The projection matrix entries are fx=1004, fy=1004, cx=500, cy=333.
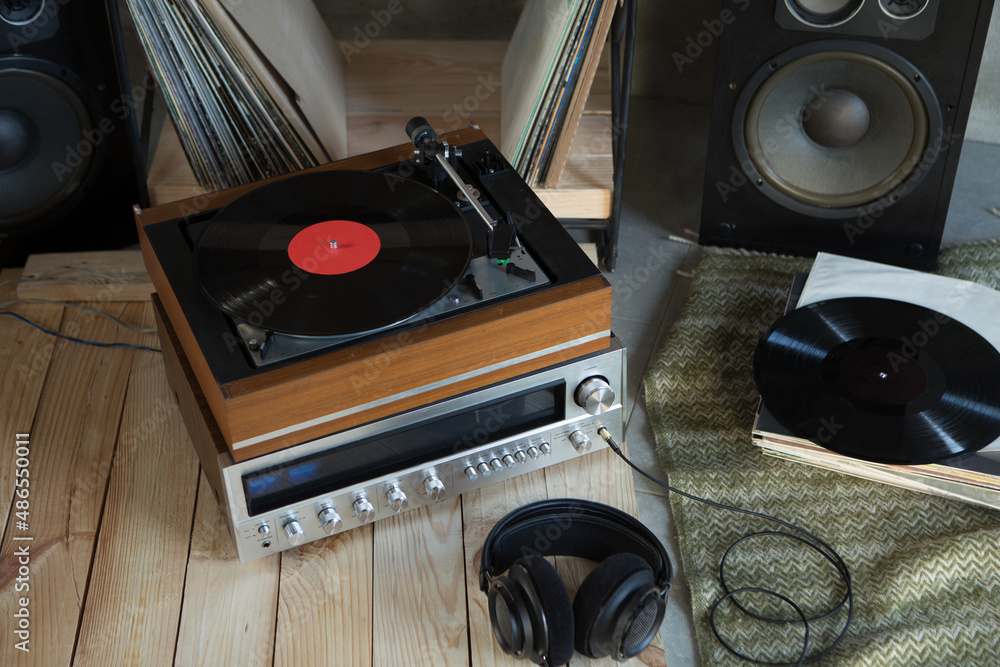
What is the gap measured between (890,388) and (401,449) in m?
0.72

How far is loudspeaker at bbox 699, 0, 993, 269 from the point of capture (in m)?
1.67

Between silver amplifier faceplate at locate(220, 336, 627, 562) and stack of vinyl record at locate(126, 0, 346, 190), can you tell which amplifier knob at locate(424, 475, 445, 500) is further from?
stack of vinyl record at locate(126, 0, 346, 190)

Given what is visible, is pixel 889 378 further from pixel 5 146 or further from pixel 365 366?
pixel 5 146

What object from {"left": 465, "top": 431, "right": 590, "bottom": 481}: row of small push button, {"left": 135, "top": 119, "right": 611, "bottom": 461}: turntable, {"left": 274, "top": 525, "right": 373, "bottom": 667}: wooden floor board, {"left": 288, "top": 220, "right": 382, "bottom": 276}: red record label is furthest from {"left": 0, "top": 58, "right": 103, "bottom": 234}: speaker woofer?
{"left": 465, "top": 431, "right": 590, "bottom": 481}: row of small push button

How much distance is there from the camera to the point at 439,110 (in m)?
1.98

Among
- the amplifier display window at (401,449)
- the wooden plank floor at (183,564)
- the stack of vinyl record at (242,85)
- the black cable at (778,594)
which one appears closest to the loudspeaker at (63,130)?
the stack of vinyl record at (242,85)

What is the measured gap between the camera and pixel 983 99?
7.24ft

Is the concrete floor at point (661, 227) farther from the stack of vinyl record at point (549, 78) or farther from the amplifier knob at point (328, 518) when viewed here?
the amplifier knob at point (328, 518)

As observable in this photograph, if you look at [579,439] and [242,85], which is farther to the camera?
[242,85]

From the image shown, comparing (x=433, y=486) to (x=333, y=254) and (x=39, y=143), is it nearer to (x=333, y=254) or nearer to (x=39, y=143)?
(x=333, y=254)

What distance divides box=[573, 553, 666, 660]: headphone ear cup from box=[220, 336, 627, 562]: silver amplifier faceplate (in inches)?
10.3

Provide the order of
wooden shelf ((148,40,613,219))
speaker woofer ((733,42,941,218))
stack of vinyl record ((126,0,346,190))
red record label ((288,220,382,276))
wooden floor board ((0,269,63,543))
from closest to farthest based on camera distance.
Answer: red record label ((288,220,382,276)), wooden floor board ((0,269,63,543)), stack of vinyl record ((126,0,346,190)), speaker woofer ((733,42,941,218)), wooden shelf ((148,40,613,219))

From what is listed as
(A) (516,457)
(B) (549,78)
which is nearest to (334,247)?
(A) (516,457)

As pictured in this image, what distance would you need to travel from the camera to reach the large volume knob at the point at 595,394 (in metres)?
1.31
